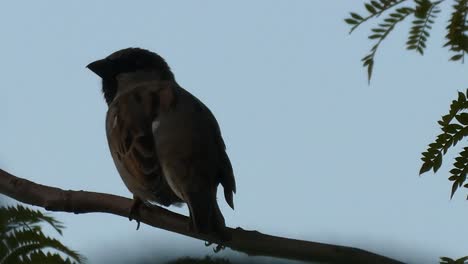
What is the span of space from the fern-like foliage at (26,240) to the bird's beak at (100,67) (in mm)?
3435

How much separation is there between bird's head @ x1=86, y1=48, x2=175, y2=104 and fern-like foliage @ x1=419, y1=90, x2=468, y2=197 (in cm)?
355

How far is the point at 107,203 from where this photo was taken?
2.84 meters

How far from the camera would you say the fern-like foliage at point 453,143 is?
1.67m

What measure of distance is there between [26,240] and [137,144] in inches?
94.8

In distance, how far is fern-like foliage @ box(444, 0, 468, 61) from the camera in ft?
5.07

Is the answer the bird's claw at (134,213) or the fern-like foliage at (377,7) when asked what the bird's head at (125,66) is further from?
the fern-like foliage at (377,7)

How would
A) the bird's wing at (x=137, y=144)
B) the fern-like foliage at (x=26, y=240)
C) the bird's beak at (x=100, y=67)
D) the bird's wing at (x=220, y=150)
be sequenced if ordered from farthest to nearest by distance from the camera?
1. the bird's beak at (x=100, y=67)
2. the bird's wing at (x=220, y=150)
3. the bird's wing at (x=137, y=144)
4. the fern-like foliage at (x=26, y=240)

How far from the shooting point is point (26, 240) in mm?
1467

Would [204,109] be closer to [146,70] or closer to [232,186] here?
[232,186]

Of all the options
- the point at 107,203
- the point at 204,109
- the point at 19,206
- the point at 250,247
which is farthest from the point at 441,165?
the point at 204,109

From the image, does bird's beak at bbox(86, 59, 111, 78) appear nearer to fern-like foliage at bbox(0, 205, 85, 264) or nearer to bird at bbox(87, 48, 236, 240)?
bird at bbox(87, 48, 236, 240)

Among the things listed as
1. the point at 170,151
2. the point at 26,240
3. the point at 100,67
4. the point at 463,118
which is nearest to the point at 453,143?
the point at 463,118

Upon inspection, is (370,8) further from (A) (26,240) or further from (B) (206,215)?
(B) (206,215)

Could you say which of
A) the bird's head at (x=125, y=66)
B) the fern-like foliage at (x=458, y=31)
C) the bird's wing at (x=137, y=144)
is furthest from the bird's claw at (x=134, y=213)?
the bird's head at (x=125, y=66)
